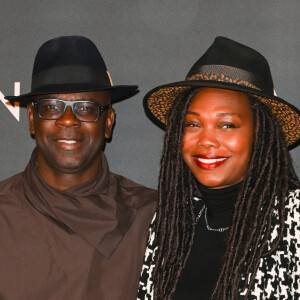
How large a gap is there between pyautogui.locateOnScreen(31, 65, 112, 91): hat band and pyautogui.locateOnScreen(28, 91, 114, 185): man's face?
58 millimetres

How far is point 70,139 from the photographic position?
7.24 feet

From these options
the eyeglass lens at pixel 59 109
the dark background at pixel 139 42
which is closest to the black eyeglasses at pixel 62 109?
the eyeglass lens at pixel 59 109

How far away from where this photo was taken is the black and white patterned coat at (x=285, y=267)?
172 centimetres

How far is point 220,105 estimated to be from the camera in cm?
182

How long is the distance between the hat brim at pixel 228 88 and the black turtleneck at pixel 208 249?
312 mm

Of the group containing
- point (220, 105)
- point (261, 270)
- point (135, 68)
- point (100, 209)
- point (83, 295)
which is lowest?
point (83, 295)

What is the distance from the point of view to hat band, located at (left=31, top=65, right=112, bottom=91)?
2.24 meters

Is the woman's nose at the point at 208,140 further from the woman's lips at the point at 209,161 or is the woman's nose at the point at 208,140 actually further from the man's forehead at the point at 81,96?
the man's forehead at the point at 81,96

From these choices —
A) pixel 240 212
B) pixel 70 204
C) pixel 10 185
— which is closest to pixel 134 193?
pixel 70 204

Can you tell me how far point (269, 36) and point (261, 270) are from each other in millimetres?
1273

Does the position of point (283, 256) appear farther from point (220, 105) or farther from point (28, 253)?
point (28, 253)

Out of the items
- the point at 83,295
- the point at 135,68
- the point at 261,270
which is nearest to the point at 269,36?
the point at 135,68

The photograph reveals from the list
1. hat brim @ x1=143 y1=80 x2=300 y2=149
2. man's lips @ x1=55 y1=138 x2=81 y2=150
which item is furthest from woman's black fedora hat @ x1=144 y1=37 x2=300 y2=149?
man's lips @ x1=55 y1=138 x2=81 y2=150

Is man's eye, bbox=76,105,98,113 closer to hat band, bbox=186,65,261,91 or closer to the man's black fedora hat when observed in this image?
the man's black fedora hat
